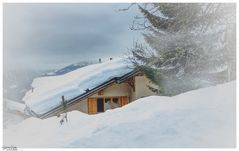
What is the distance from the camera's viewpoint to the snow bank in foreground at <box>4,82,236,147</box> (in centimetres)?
261

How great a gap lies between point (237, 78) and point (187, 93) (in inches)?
16.6

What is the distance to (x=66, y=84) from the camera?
3.03 metres

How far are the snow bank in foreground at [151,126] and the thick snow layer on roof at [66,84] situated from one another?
0.14m

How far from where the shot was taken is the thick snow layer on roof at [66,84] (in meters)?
3.01

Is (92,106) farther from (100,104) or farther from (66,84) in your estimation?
(66,84)

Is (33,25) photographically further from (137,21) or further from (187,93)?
(187,93)

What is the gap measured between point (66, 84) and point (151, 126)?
0.84m

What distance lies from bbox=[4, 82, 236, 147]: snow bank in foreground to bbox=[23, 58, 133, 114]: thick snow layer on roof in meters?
0.14

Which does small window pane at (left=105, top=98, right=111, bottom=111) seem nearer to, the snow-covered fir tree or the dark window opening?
the dark window opening

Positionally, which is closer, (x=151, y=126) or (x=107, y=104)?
(x=151, y=126)

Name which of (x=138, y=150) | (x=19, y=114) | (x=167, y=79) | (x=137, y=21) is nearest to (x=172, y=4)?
(x=137, y=21)

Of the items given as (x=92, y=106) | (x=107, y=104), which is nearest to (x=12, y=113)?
(x=92, y=106)

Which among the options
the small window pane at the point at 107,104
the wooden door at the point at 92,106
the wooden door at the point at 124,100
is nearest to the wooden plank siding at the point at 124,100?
the wooden door at the point at 124,100

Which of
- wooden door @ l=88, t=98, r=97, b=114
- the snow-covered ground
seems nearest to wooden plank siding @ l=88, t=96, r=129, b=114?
wooden door @ l=88, t=98, r=97, b=114
